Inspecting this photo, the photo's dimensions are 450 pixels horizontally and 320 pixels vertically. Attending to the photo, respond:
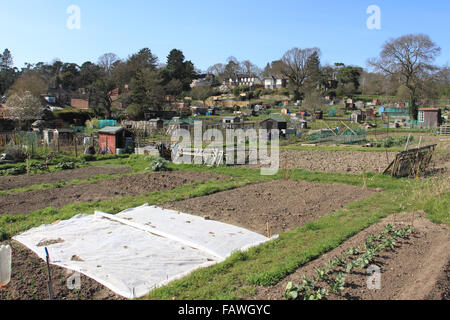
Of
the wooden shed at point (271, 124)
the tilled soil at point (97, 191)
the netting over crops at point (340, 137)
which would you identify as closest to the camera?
the tilled soil at point (97, 191)

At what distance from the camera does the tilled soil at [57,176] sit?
14.1 m

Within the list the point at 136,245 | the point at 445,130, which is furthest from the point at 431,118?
the point at 136,245

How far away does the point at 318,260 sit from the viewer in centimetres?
589

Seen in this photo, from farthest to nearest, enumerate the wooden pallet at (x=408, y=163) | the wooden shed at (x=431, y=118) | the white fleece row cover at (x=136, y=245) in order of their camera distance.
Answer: the wooden shed at (x=431, y=118) → the wooden pallet at (x=408, y=163) → the white fleece row cover at (x=136, y=245)

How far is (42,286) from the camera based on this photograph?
5.09 metres

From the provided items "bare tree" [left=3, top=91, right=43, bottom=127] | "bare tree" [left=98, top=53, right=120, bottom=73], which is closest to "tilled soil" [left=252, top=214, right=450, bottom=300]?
"bare tree" [left=3, top=91, right=43, bottom=127]

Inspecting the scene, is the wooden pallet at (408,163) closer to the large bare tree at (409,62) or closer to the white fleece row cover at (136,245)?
the white fleece row cover at (136,245)

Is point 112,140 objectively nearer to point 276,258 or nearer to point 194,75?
point 276,258

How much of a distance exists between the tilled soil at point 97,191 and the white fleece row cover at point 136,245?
2.90 metres

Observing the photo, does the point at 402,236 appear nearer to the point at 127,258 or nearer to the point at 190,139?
the point at 127,258

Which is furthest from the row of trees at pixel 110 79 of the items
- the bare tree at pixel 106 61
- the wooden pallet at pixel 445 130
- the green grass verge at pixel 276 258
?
the green grass verge at pixel 276 258

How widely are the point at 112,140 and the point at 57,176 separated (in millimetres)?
8486

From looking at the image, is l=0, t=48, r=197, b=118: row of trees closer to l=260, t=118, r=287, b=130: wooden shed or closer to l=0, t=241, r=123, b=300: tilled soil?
l=260, t=118, r=287, b=130: wooden shed
